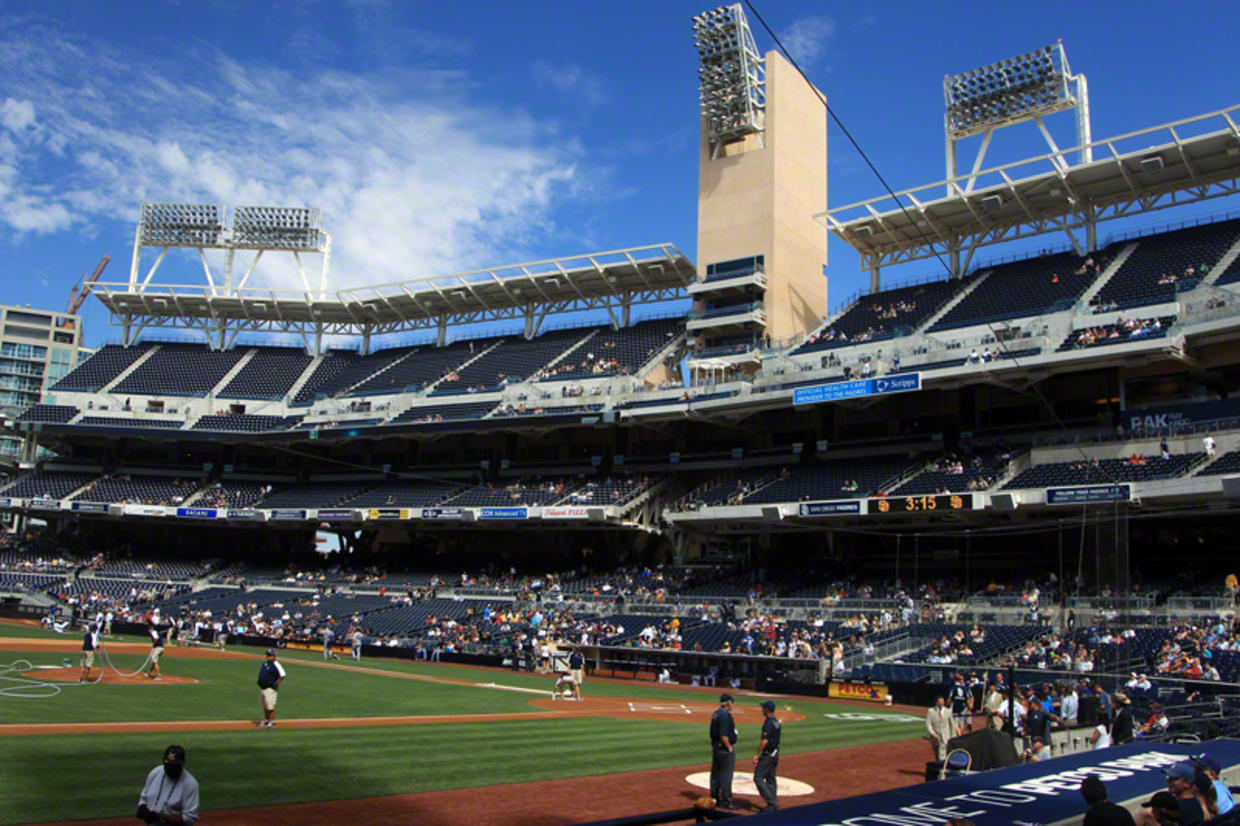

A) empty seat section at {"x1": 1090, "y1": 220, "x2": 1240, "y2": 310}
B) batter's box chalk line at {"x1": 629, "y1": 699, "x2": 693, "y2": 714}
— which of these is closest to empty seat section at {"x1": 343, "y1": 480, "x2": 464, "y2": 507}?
batter's box chalk line at {"x1": 629, "y1": 699, "x2": 693, "y2": 714}

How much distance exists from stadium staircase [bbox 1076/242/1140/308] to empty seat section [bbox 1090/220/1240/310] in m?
0.20

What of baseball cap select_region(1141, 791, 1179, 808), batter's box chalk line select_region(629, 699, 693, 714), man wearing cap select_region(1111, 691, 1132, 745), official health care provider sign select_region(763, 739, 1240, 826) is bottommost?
batter's box chalk line select_region(629, 699, 693, 714)

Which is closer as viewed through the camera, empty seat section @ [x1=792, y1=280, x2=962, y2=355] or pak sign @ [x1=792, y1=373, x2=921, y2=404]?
pak sign @ [x1=792, y1=373, x2=921, y2=404]

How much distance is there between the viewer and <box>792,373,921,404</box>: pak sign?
129ft

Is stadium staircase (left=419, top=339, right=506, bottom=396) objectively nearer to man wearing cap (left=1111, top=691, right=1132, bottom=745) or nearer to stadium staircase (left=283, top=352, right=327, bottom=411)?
stadium staircase (left=283, top=352, right=327, bottom=411)

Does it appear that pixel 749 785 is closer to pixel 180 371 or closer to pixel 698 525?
pixel 698 525

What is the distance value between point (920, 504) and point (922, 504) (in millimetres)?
105

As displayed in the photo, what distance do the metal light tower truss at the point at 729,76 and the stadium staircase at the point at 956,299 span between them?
14145 millimetres

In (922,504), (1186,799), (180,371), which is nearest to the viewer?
(1186,799)

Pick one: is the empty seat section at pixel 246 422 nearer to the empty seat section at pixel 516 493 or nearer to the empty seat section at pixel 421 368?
the empty seat section at pixel 421 368

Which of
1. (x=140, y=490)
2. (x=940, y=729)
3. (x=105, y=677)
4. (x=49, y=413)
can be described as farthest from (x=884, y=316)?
(x=49, y=413)

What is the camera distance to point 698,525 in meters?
48.5

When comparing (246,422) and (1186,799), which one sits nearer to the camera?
(1186,799)

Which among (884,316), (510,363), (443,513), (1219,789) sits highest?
(884,316)
